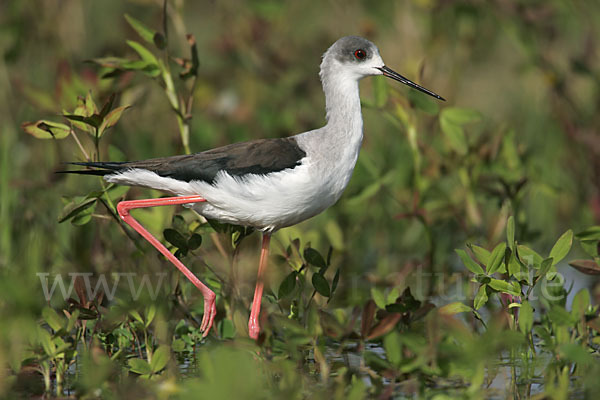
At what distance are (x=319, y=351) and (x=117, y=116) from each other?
60.6 inches

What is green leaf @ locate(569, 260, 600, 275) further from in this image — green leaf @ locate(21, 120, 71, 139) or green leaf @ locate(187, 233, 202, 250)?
green leaf @ locate(21, 120, 71, 139)

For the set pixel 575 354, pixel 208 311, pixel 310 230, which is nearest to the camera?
pixel 575 354

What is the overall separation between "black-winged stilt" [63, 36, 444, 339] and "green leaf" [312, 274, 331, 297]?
0.44m

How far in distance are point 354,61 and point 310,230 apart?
1902 millimetres

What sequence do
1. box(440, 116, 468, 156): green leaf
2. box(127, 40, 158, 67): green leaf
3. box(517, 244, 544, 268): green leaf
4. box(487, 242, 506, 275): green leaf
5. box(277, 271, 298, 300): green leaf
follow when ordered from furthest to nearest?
box(440, 116, 468, 156): green leaf → box(127, 40, 158, 67): green leaf → box(277, 271, 298, 300): green leaf → box(517, 244, 544, 268): green leaf → box(487, 242, 506, 275): green leaf

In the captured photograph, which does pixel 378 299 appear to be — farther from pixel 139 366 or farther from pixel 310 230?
pixel 310 230

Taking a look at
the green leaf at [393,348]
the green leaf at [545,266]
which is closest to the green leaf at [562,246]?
the green leaf at [545,266]

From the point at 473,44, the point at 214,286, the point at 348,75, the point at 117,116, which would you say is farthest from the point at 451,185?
the point at 117,116

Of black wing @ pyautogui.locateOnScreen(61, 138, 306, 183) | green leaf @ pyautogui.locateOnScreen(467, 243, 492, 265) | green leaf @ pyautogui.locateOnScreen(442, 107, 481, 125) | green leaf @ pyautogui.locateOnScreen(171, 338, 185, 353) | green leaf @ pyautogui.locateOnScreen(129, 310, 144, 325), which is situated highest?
green leaf @ pyautogui.locateOnScreen(442, 107, 481, 125)

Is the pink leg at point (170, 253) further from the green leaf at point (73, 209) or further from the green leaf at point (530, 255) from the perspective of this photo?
the green leaf at point (530, 255)

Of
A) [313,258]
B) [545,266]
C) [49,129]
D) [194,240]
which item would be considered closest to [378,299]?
[313,258]

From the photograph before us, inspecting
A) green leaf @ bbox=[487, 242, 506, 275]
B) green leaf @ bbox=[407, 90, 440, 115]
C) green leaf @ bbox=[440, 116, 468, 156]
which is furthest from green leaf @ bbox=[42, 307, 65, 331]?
green leaf @ bbox=[440, 116, 468, 156]

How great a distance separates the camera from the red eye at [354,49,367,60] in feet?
14.6

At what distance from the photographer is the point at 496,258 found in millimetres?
3611
